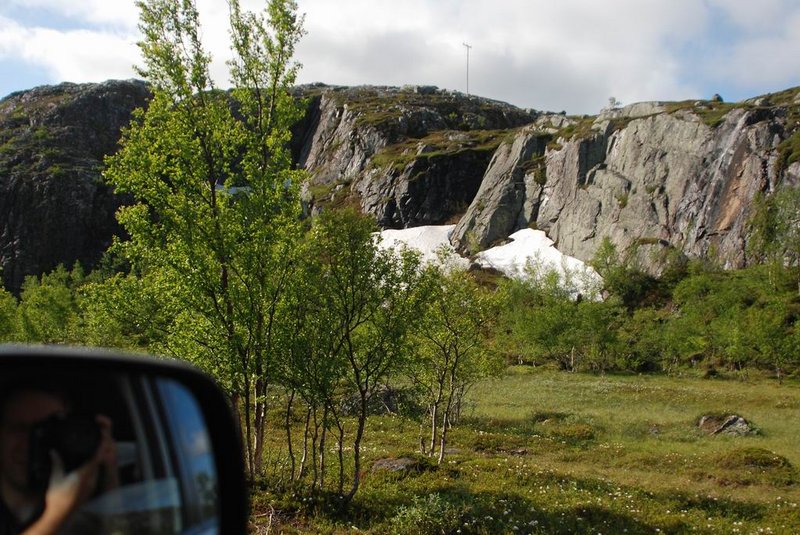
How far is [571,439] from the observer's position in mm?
33000

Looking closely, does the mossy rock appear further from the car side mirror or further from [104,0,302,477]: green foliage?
the car side mirror

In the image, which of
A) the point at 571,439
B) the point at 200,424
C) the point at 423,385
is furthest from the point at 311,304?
the point at 571,439

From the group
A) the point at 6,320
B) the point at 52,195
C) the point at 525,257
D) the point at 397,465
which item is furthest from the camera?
the point at 52,195

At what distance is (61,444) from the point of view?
2061 mm

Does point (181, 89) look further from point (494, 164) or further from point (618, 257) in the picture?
point (494, 164)

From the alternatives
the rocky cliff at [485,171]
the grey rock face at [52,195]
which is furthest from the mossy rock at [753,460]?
the grey rock face at [52,195]

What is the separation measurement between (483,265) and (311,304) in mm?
105273

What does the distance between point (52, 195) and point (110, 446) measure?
585 feet

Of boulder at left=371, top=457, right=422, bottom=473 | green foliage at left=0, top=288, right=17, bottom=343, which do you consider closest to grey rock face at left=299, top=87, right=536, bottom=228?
green foliage at left=0, top=288, right=17, bottom=343

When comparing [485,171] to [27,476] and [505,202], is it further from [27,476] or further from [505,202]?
[27,476]

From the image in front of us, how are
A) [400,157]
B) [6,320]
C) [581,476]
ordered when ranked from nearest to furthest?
[581,476], [6,320], [400,157]

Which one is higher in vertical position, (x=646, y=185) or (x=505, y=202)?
(x=646, y=185)

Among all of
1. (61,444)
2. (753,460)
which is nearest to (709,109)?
(753,460)

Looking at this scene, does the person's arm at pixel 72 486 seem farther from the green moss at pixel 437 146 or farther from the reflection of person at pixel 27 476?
the green moss at pixel 437 146
